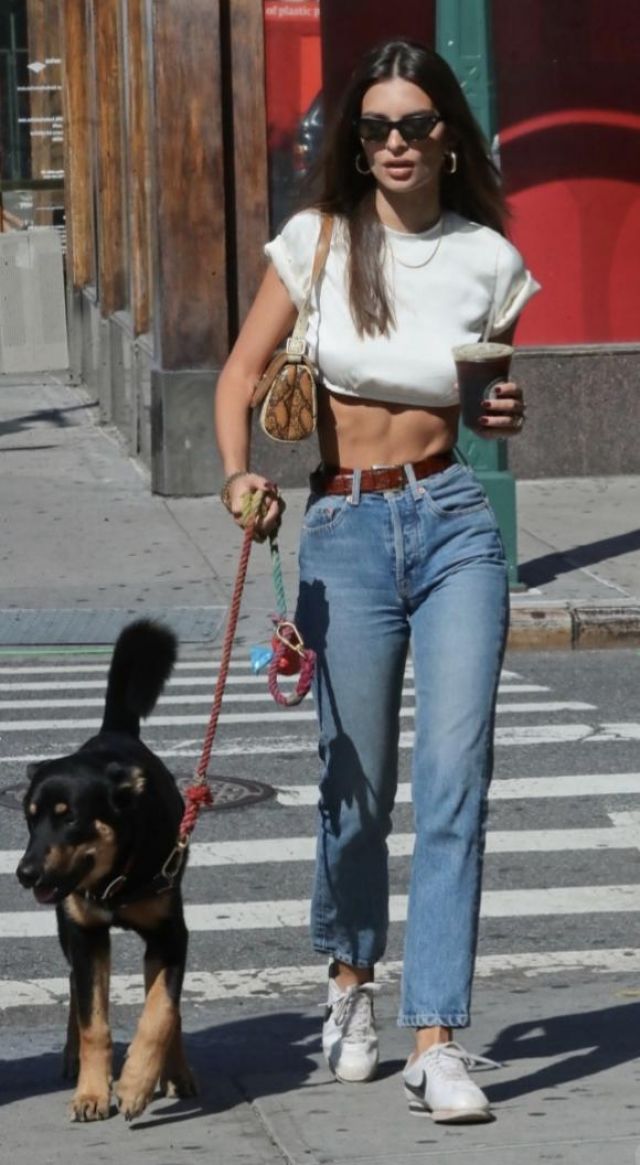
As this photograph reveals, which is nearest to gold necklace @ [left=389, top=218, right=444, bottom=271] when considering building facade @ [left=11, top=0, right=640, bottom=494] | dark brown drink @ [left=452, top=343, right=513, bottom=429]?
dark brown drink @ [left=452, top=343, right=513, bottom=429]

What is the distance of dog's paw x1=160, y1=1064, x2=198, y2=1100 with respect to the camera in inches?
186

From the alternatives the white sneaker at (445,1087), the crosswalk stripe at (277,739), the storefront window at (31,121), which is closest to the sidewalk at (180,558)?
the crosswalk stripe at (277,739)

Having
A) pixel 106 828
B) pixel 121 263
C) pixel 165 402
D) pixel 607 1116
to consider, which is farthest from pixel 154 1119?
pixel 121 263

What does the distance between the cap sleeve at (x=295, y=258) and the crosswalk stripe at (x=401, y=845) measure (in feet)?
9.24

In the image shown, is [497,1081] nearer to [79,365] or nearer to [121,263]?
[121,263]

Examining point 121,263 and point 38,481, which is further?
point 121,263

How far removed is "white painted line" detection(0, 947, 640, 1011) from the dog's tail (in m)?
0.91

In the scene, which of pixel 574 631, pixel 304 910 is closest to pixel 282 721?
pixel 574 631

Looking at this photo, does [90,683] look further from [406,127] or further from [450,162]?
[406,127]

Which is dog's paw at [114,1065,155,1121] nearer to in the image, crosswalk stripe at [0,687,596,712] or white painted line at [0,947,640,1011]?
white painted line at [0,947,640,1011]

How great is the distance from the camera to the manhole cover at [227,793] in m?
7.91

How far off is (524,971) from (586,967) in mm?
166

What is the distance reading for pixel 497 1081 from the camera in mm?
4781

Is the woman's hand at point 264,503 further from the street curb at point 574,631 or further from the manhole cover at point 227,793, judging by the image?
the street curb at point 574,631
